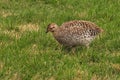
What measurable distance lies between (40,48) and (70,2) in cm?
451

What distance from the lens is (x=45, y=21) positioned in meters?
12.4

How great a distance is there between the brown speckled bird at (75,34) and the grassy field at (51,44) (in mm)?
218

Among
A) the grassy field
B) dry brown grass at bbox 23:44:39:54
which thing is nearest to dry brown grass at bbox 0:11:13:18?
the grassy field

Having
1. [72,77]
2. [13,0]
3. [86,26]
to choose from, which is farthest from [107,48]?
[13,0]

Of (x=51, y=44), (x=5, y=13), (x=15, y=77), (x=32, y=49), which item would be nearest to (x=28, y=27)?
(x=51, y=44)

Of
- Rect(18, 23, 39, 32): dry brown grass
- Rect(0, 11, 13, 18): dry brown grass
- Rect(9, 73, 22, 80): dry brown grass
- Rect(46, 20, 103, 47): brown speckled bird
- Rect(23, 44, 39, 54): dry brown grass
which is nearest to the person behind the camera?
Rect(9, 73, 22, 80): dry brown grass

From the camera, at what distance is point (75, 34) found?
9.95 m

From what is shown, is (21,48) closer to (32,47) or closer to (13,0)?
(32,47)

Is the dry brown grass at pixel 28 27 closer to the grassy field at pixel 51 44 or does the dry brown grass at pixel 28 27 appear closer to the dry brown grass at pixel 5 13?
the grassy field at pixel 51 44

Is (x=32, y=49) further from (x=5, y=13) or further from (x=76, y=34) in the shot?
(x=5, y=13)

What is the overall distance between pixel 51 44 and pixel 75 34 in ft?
2.88

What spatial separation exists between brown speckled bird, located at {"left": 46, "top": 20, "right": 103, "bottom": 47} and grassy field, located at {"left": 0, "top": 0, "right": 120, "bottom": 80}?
0.72 ft

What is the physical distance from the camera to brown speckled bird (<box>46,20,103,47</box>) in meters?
9.96

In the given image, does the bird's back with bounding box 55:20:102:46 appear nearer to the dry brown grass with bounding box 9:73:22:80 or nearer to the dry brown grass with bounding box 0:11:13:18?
the dry brown grass with bounding box 9:73:22:80
